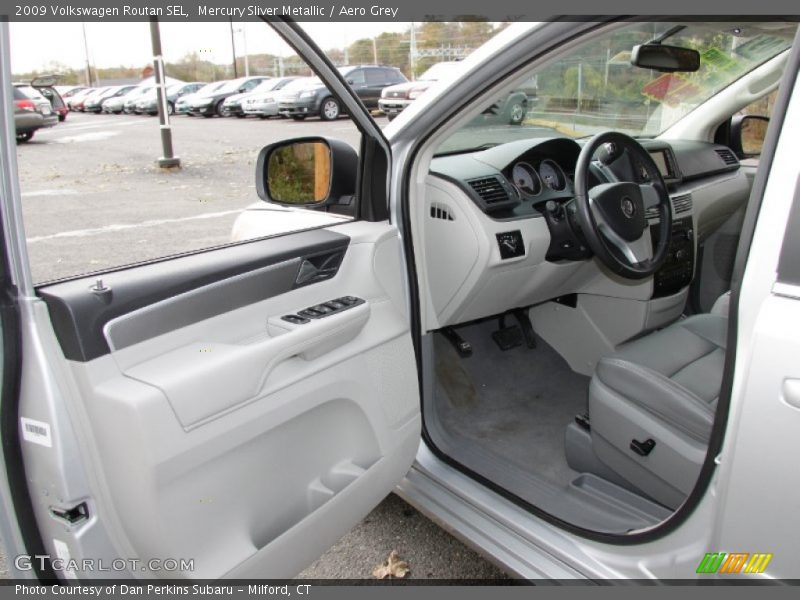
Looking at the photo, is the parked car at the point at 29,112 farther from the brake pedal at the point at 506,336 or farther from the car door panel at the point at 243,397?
the brake pedal at the point at 506,336

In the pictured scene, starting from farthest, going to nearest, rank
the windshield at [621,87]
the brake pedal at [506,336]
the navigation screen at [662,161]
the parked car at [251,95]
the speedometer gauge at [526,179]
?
the brake pedal at [506,336] < the navigation screen at [662,161] < the speedometer gauge at [526,179] < the parked car at [251,95] < the windshield at [621,87]

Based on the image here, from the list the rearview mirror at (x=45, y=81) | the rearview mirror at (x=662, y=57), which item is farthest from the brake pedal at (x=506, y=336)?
the rearview mirror at (x=45, y=81)

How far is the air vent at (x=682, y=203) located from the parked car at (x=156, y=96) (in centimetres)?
206

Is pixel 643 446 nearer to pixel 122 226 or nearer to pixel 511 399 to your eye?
pixel 511 399

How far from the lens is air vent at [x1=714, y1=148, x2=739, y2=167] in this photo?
3363 mm

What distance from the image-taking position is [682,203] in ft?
9.66

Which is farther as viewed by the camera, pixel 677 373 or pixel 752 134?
pixel 752 134

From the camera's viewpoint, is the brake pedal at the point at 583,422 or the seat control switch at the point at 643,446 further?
the brake pedal at the point at 583,422

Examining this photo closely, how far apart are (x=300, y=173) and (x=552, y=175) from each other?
1158mm

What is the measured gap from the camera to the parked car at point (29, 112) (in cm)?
123

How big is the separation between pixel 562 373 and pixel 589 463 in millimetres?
919

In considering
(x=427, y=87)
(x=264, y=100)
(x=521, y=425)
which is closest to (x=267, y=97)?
(x=264, y=100)

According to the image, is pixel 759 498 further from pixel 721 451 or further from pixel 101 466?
pixel 101 466

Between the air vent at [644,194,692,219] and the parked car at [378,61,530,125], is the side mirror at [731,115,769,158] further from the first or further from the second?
the parked car at [378,61,530,125]
